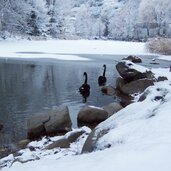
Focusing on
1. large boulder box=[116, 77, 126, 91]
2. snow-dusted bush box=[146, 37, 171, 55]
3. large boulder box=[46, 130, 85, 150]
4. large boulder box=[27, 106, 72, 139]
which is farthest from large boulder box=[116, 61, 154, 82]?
snow-dusted bush box=[146, 37, 171, 55]

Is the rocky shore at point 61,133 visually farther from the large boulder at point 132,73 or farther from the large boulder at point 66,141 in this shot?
the large boulder at point 132,73

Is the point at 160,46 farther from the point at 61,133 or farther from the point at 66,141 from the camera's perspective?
the point at 66,141

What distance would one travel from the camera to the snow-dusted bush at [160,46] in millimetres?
43344

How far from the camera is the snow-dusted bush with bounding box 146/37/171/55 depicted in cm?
4334

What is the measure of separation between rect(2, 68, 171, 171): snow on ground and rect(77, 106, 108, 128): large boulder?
488cm

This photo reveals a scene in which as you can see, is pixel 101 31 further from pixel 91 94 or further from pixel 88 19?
pixel 91 94

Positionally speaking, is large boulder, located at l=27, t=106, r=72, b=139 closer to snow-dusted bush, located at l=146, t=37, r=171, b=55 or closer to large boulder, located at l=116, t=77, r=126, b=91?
large boulder, located at l=116, t=77, r=126, b=91

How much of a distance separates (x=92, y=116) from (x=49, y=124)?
72.3 inches

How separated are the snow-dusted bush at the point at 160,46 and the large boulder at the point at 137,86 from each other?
2261cm

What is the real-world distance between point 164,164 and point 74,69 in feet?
78.6

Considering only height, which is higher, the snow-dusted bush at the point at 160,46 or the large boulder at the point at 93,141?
the large boulder at the point at 93,141

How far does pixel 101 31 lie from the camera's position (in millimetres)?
95125

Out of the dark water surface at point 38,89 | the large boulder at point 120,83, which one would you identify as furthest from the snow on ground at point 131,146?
the large boulder at point 120,83

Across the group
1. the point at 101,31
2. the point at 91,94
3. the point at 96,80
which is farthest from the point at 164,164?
the point at 101,31
